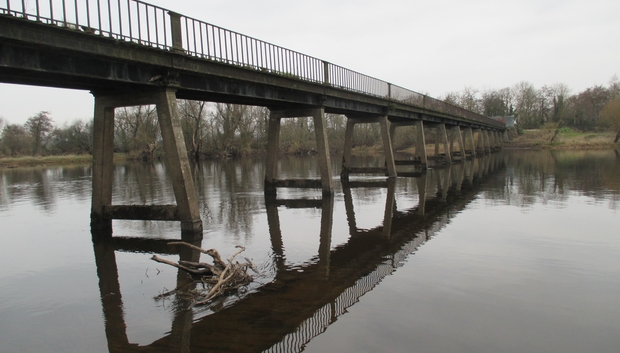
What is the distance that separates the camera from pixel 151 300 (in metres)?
6.80

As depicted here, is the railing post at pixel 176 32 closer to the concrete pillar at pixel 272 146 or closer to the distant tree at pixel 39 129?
the concrete pillar at pixel 272 146

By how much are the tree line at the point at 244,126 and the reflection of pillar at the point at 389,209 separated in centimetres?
4719

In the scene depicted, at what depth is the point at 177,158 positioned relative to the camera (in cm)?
1103

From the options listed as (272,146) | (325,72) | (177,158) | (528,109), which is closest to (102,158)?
(177,158)

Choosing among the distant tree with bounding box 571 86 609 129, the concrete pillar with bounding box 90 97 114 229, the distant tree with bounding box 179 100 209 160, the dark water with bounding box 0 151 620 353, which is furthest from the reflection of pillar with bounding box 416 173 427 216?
the distant tree with bounding box 571 86 609 129

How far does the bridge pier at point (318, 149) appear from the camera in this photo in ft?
61.9

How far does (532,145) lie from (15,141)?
87.2 m

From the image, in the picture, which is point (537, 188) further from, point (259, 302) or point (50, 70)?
point (50, 70)

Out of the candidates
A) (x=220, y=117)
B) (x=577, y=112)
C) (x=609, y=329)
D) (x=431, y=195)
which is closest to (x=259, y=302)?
(x=609, y=329)

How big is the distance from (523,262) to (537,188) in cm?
1339

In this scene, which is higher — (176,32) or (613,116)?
(613,116)

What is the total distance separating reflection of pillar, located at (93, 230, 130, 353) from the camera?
213 inches

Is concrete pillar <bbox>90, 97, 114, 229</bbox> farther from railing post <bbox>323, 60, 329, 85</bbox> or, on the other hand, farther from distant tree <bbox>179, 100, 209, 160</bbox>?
distant tree <bbox>179, 100, 209, 160</bbox>

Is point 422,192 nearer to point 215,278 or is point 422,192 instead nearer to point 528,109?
point 215,278
